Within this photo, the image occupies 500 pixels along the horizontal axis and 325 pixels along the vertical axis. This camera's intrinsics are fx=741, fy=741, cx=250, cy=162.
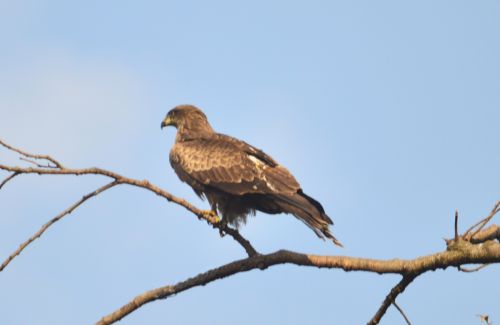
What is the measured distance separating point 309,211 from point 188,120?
149 inches

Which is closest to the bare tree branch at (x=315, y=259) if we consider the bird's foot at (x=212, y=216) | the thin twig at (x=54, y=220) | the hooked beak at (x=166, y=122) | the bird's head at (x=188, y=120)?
the thin twig at (x=54, y=220)

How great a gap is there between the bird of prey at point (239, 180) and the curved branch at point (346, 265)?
1.30 metres

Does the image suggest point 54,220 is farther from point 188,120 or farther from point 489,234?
point 188,120

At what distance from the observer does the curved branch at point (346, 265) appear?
4.84m

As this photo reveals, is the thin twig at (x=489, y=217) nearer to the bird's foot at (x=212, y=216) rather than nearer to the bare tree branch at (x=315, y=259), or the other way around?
the bare tree branch at (x=315, y=259)

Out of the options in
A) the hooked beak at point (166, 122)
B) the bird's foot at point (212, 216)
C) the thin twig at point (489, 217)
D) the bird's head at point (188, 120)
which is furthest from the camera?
the hooked beak at point (166, 122)

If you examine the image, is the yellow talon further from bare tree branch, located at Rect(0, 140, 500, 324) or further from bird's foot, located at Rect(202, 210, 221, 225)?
bare tree branch, located at Rect(0, 140, 500, 324)

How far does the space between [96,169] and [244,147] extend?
3700 mm

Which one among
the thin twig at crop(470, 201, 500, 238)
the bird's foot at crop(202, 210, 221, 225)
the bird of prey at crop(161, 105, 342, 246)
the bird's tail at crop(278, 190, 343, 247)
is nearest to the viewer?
the thin twig at crop(470, 201, 500, 238)

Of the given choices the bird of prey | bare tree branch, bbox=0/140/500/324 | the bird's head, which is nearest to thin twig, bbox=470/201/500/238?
bare tree branch, bbox=0/140/500/324

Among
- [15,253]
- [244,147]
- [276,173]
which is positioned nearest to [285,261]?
[15,253]

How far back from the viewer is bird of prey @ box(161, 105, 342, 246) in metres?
7.57

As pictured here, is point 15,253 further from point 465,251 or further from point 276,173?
point 276,173

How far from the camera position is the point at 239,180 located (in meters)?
8.40
